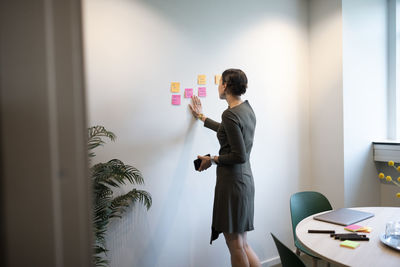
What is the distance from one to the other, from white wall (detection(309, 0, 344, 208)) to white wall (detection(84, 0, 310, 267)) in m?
0.15

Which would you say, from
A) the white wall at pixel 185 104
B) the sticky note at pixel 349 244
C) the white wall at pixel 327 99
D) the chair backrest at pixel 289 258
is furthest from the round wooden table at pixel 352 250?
the white wall at pixel 327 99

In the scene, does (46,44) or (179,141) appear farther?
(179,141)

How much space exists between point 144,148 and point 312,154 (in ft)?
6.66

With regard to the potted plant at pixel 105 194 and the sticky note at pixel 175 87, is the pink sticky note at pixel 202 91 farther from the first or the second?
the potted plant at pixel 105 194

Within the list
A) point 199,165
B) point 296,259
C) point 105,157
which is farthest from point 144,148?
point 296,259

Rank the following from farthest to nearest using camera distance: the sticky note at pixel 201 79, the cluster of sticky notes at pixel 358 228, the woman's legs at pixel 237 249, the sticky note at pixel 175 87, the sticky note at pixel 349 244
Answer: the sticky note at pixel 201 79, the sticky note at pixel 175 87, the woman's legs at pixel 237 249, the cluster of sticky notes at pixel 358 228, the sticky note at pixel 349 244

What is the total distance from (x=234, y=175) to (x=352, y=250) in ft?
2.71

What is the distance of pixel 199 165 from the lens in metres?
2.16

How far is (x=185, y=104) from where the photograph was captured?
8.16 feet

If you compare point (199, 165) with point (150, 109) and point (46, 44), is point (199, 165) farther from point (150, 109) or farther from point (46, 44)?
point (46, 44)

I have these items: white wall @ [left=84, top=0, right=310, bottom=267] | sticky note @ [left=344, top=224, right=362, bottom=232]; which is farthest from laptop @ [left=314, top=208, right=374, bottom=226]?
white wall @ [left=84, top=0, right=310, bottom=267]

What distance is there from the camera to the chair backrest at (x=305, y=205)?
220cm

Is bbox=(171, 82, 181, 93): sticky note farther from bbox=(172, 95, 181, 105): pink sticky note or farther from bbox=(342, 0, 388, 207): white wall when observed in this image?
bbox=(342, 0, 388, 207): white wall

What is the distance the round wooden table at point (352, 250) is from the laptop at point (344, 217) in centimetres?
3
